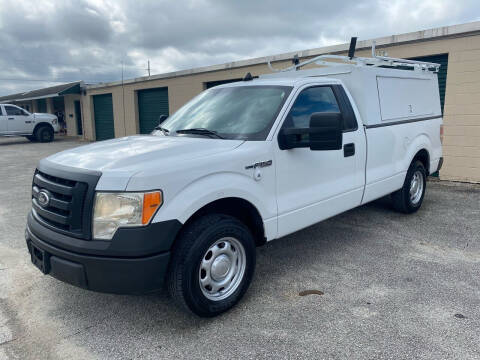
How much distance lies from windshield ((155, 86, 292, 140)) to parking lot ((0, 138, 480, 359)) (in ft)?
4.78

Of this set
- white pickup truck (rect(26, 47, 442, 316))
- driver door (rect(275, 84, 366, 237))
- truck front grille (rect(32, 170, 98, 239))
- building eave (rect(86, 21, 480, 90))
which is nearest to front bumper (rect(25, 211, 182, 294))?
white pickup truck (rect(26, 47, 442, 316))

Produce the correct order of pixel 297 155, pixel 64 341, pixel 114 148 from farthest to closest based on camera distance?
pixel 297 155 < pixel 114 148 < pixel 64 341

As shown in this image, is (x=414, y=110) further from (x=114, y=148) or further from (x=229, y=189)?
(x=114, y=148)

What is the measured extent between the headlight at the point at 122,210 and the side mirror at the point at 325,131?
142cm

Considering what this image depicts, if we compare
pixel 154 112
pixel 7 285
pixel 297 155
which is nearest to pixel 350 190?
pixel 297 155

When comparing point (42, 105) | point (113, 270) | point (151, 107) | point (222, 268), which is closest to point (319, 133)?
point (222, 268)

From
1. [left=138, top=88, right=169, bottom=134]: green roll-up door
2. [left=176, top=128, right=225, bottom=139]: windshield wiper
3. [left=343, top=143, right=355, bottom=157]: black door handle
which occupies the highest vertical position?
[left=138, top=88, right=169, bottom=134]: green roll-up door

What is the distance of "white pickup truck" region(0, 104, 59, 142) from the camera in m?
19.6

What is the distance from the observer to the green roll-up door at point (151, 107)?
647 inches

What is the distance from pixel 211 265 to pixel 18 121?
20648 mm

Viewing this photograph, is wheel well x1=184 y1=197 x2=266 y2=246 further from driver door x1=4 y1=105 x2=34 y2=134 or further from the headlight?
driver door x1=4 y1=105 x2=34 y2=134

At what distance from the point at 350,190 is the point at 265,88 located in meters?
1.45

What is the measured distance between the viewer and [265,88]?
3.94 meters

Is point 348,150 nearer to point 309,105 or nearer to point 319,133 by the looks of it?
point 309,105
